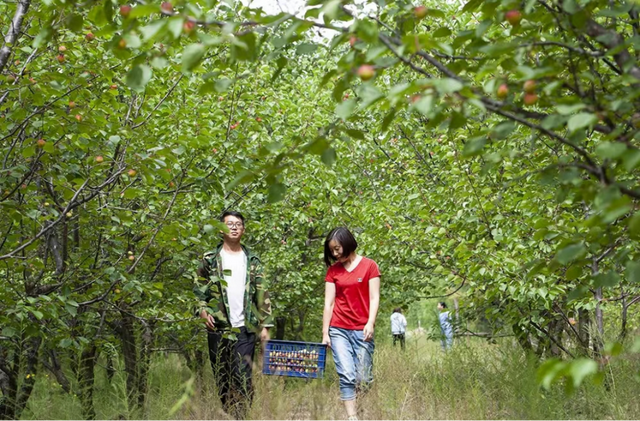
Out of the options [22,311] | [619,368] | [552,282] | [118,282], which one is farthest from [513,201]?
[22,311]

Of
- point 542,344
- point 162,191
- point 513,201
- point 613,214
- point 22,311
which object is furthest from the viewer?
point 542,344

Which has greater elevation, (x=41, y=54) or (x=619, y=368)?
(x=41, y=54)

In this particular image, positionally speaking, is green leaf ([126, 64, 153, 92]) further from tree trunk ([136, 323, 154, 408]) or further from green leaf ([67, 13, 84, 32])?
tree trunk ([136, 323, 154, 408])

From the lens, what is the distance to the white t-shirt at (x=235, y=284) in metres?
5.88

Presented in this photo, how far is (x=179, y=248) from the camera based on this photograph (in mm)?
4859

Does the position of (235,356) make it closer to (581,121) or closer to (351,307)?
(351,307)

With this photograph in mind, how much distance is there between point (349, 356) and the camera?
240 inches

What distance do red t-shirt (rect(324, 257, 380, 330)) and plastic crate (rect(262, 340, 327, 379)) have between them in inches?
12.2

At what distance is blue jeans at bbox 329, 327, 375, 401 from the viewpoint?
19.6 feet

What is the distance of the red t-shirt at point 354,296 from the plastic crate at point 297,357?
310 mm

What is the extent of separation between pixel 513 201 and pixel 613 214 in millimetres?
3826

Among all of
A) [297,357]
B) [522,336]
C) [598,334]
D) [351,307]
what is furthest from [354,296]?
[598,334]

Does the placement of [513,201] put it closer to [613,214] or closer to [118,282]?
[118,282]

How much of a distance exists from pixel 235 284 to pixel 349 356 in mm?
1242
